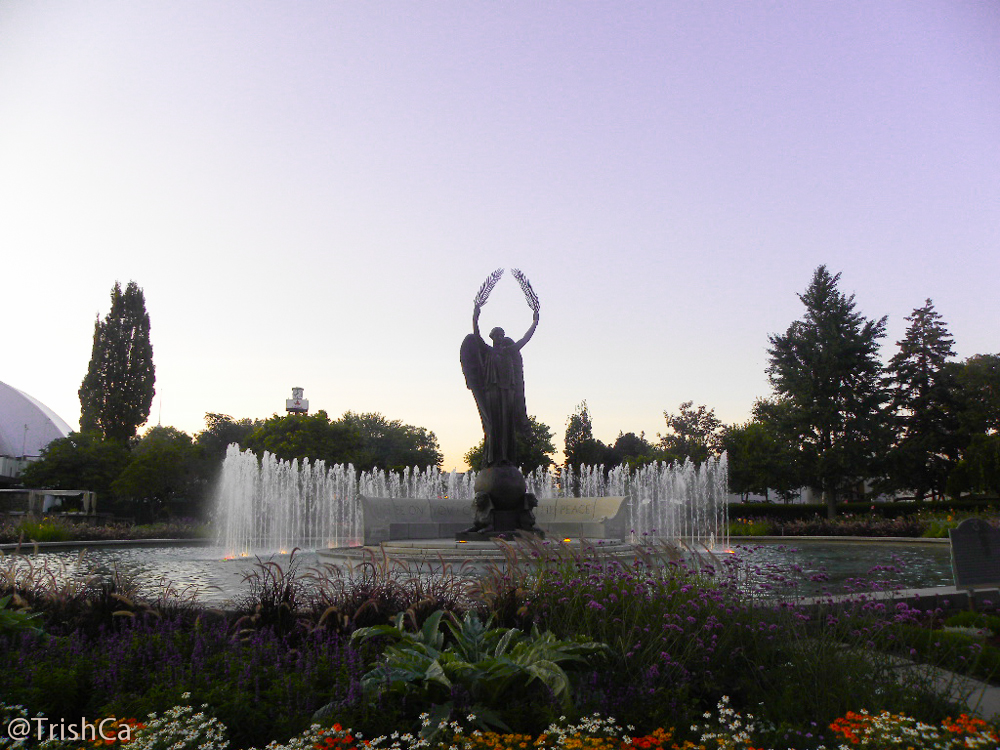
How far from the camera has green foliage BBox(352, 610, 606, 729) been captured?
13.5ft

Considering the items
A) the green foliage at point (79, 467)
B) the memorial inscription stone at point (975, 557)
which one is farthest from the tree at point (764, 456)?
the green foliage at point (79, 467)

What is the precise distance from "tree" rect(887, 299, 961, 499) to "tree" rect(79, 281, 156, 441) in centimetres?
4656

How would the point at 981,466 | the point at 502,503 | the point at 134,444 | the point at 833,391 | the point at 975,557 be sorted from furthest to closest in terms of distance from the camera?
the point at 134,444 < the point at 833,391 < the point at 981,466 < the point at 502,503 < the point at 975,557

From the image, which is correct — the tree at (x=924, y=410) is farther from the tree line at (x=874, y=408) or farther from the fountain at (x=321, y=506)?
the fountain at (x=321, y=506)

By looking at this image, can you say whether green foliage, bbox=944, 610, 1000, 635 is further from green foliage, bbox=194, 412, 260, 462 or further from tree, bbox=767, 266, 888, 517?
green foliage, bbox=194, 412, 260, 462

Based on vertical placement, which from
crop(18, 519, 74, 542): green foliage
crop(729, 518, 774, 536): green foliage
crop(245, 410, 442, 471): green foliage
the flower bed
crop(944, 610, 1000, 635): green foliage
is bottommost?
crop(729, 518, 774, 536): green foliage

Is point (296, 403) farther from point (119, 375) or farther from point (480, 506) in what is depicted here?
point (480, 506)

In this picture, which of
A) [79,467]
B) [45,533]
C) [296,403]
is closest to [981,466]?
[45,533]

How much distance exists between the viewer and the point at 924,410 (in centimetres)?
4069

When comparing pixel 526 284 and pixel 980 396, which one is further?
pixel 980 396

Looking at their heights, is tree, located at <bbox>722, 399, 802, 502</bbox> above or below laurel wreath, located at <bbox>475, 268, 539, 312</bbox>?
below

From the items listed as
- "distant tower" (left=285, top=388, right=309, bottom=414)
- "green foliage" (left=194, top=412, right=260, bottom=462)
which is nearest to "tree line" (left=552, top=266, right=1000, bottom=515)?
"green foliage" (left=194, top=412, right=260, bottom=462)

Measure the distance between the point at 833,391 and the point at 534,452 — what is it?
94.9 feet

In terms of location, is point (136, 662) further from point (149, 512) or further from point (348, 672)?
point (149, 512)
